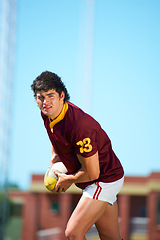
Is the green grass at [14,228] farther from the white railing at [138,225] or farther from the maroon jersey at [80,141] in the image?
the maroon jersey at [80,141]

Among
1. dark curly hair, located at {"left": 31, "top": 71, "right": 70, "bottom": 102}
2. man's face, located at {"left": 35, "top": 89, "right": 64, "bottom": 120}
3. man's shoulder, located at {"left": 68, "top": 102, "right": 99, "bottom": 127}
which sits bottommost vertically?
man's shoulder, located at {"left": 68, "top": 102, "right": 99, "bottom": 127}

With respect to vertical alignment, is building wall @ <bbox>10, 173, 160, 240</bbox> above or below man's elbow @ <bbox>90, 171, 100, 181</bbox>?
below

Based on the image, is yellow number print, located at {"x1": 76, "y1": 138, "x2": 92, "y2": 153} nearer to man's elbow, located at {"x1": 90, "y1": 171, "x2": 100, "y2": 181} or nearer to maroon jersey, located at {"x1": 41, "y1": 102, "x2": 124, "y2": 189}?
maroon jersey, located at {"x1": 41, "y1": 102, "x2": 124, "y2": 189}

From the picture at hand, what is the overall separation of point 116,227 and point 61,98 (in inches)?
49.4

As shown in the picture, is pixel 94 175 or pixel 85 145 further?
pixel 94 175

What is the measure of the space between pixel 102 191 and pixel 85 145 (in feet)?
1.73

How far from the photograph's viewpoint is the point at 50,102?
336cm

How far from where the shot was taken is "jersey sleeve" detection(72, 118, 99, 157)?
330 cm

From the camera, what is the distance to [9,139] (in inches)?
579

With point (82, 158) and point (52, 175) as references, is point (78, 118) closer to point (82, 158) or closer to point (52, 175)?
point (82, 158)

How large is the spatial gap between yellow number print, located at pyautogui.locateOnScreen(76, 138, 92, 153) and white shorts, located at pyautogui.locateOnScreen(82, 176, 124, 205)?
17.6 inches

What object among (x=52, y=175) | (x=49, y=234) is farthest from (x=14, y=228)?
(x=52, y=175)

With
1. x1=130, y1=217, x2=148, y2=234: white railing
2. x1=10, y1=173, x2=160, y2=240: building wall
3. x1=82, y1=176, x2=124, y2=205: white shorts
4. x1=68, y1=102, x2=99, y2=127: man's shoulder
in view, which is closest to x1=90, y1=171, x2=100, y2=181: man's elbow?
x1=82, y1=176, x2=124, y2=205: white shorts

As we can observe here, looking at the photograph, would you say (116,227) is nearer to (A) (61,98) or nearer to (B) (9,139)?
(A) (61,98)
